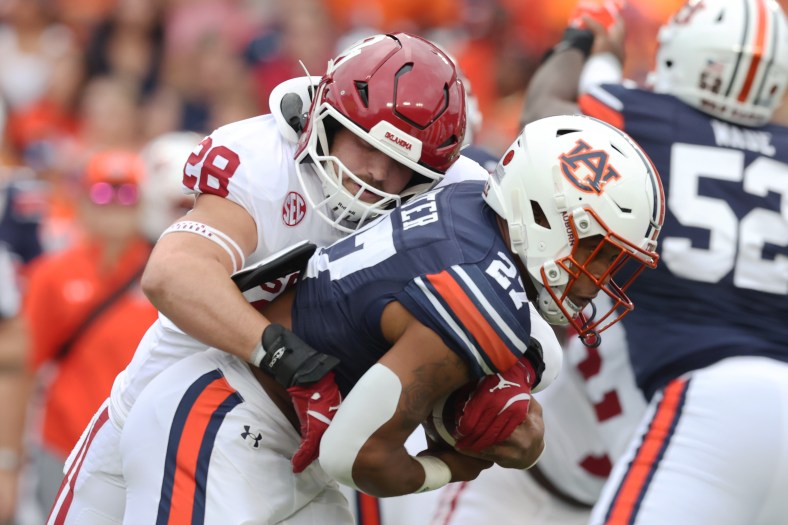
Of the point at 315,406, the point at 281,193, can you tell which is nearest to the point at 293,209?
the point at 281,193

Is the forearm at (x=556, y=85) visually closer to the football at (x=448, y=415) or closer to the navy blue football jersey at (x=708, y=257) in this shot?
the navy blue football jersey at (x=708, y=257)

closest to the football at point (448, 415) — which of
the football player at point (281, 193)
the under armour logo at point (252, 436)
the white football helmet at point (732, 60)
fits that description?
the football player at point (281, 193)

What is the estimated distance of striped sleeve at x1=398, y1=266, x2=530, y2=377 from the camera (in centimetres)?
284

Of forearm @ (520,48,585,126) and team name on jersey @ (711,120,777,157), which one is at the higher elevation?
forearm @ (520,48,585,126)

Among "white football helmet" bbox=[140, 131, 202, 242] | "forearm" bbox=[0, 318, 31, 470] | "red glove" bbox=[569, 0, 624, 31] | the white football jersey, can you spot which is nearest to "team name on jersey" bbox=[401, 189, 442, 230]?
the white football jersey

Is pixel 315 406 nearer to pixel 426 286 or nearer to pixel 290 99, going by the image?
pixel 426 286

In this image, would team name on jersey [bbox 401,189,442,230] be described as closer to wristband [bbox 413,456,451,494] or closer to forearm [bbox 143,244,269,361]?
forearm [bbox 143,244,269,361]

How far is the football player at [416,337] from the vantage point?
2.87 meters

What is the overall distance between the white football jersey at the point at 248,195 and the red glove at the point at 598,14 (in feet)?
5.82

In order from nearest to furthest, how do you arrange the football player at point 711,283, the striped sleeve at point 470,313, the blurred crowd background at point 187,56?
the striped sleeve at point 470,313 → the football player at point 711,283 → the blurred crowd background at point 187,56

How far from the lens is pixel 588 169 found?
298cm

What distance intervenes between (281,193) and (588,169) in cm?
Result: 79

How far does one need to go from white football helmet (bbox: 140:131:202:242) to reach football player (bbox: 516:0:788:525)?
2.13 metres

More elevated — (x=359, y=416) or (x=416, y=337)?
(x=416, y=337)
